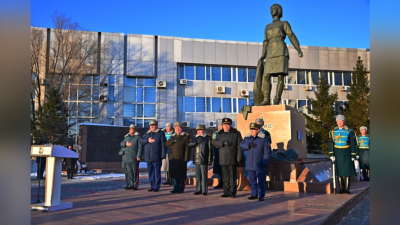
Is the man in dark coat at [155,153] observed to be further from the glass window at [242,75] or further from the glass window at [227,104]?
the glass window at [242,75]

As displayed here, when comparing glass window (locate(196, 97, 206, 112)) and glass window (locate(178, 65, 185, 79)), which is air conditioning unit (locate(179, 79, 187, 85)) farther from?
glass window (locate(196, 97, 206, 112))

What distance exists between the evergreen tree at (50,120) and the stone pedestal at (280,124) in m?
14.5

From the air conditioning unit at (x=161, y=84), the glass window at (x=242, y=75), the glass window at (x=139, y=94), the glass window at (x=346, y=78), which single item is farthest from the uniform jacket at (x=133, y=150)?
the glass window at (x=346, y=78)

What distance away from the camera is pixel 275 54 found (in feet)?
36.2

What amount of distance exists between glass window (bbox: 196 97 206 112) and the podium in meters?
26.2

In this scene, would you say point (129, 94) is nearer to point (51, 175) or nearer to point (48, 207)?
point (51, 175)

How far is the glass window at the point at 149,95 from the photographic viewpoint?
3198 centimetres

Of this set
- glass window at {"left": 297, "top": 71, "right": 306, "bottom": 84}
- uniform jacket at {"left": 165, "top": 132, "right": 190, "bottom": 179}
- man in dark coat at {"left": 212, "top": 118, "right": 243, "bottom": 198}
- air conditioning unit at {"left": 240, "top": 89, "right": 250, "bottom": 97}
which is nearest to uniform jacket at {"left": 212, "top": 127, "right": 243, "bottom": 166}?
man in dark coat at {"left": 212, "top": 118, "right": 243, "bottom": 198}

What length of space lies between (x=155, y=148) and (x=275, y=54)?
14.8ft

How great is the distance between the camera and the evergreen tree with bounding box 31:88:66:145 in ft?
73.0

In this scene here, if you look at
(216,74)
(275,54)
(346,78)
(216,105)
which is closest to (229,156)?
(275,54)

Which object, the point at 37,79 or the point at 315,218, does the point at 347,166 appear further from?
the point at 37,79

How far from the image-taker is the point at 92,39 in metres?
30.2

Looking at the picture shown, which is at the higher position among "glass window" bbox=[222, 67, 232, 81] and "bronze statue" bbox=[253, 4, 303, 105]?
"glass window" bbox=[222, 67, 232, 81]
